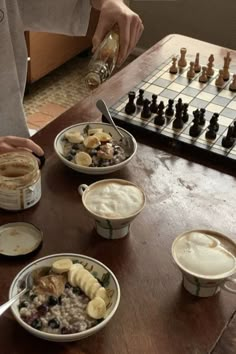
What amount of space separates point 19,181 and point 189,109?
0.56 metres

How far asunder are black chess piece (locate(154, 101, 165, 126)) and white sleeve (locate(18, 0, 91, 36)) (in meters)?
0.35

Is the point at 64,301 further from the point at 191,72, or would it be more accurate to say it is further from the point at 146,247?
the point at 191,72

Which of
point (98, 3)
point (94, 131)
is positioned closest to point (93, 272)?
point (94, 131)

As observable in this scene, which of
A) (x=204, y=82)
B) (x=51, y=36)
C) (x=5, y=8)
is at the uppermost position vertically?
(x=5, y=8)

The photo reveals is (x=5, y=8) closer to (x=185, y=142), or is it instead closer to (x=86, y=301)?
(x=185, y=142)

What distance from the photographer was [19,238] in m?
1.00

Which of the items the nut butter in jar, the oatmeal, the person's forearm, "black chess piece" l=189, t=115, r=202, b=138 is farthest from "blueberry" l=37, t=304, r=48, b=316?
the person's forearm

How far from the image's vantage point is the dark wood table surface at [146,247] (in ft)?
2.72

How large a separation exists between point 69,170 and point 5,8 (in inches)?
18.1

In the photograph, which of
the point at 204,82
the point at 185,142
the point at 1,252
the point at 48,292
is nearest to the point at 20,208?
the point at 1,252

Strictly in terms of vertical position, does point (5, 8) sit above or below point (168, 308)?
above

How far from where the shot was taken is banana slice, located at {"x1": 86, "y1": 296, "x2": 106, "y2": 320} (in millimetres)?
819

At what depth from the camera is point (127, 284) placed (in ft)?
3.05

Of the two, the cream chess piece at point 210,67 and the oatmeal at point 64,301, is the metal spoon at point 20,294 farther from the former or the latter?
the cream chess piece at point 210,67
